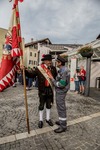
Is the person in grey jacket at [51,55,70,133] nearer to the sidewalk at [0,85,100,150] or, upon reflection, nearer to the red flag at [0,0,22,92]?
the sidewalk at [0,85,100,150]

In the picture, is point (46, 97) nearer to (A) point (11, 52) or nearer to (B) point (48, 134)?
(B) point (48, 134)

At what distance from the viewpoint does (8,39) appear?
3.54 m

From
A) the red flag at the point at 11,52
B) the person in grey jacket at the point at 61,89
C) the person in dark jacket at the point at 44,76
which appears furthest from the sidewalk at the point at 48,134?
the red flag at the point at 11,52

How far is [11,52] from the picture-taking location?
3.45 m

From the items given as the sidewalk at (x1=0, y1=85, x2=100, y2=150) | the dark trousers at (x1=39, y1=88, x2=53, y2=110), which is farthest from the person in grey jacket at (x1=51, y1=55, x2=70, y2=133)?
the dark trousers at (x1=39, y1=88, x2=53, y2=110)

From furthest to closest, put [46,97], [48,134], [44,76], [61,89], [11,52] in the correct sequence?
1. [46,97]
2. [44,76]
3. [61,89]
4. [48,134]
5. [11,52]

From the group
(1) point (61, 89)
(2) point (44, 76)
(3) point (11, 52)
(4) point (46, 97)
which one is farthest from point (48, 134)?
(3) point (11, 52)

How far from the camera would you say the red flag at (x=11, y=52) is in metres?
3.41

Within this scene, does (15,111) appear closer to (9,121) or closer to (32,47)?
(9,121)

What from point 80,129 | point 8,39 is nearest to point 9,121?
point 80,129

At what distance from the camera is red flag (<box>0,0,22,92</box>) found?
341 cm

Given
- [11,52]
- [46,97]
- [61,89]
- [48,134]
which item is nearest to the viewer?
[11,52]

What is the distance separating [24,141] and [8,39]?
2244mm

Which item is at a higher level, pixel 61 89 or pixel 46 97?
pixel 61 89
